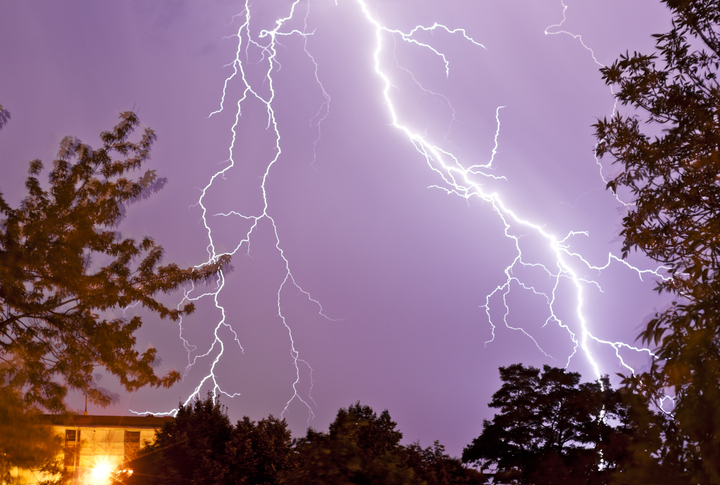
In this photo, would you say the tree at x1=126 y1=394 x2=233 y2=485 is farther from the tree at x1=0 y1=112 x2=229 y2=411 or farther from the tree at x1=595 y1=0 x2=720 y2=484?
the tree at x1=595 y1=0 x2=720 y2=484

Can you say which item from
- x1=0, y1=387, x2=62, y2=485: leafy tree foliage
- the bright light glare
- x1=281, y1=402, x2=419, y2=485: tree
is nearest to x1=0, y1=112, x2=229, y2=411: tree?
x1=0, y1=387, x2=62, y2=485: leafy tree foliage

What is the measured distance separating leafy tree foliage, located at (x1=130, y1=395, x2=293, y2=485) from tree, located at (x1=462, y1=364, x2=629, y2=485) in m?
13.0

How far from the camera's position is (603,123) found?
6.10 m

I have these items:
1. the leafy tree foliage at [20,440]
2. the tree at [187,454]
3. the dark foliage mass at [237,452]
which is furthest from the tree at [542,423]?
the leafy tree foliage at [20,440]

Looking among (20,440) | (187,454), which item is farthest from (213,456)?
(20,440)

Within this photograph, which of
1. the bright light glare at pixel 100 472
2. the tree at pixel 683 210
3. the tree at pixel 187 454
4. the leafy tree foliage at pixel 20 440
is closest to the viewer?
the tree at pixel 683 210

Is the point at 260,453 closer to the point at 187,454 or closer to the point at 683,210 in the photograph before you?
the point at 187,454

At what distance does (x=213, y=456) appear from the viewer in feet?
49.4

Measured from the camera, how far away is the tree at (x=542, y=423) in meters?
24.4

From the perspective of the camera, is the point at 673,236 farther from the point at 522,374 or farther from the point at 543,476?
the point at 522,374

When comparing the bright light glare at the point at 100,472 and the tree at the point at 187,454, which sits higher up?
the bright light glare at the point at 100,472

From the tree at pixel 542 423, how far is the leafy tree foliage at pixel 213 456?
13034mm

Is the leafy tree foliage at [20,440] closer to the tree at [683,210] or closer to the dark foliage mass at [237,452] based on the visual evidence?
the dark foliage mass at [237,452]

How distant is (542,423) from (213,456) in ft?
52.8
